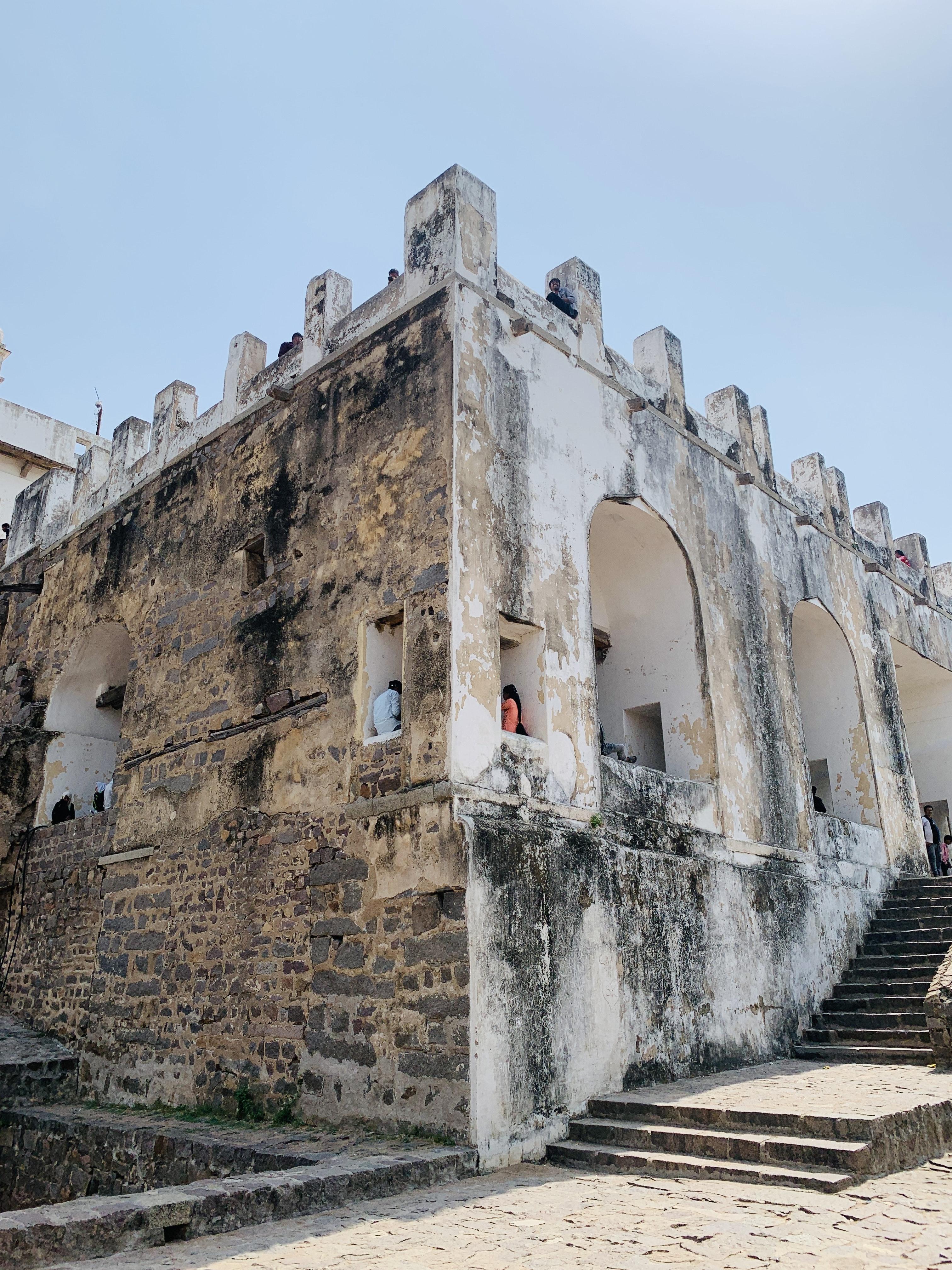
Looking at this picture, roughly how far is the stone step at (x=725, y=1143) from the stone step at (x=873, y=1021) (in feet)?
10.9

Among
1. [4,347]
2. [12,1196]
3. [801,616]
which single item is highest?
[4,347]

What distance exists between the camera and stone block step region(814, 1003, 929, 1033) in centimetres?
824

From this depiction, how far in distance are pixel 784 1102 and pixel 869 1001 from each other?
3482 mm

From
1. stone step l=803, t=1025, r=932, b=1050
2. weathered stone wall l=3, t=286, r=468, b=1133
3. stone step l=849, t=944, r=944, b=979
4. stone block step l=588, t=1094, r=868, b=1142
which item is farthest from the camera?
stone step l=849, t=944, r=944, b=979

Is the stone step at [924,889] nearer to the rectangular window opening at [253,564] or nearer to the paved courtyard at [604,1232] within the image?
the paved courtyard at [604,1232]

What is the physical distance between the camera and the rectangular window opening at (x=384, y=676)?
691 centimetres

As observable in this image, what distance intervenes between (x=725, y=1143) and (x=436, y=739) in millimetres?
2827

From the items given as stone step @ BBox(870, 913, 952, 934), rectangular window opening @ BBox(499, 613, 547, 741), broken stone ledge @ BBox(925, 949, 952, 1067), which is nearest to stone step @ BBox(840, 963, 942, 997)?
stone step @ BBox(870, 913, 952, 934)

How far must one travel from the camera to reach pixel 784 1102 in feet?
19.2

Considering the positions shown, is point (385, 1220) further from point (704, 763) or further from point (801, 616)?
point (801, 616)

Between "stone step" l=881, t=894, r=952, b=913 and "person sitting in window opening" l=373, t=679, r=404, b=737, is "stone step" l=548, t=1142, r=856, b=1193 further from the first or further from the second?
"stone step" l=881, t=894, r=952, b=913

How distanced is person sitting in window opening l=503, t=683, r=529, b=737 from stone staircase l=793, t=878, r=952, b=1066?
391 cm

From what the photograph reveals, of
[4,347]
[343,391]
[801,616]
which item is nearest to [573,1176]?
[343,391]

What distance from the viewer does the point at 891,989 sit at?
894 cm
